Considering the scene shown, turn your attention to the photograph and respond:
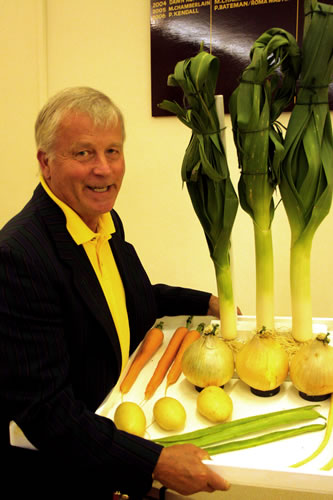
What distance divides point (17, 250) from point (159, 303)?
2.21ft

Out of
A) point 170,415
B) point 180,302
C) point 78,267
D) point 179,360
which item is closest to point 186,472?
point 170,415

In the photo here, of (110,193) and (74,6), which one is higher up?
(74,6)

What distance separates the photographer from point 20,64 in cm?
228

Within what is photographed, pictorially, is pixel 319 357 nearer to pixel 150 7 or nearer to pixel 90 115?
pixel 90 115

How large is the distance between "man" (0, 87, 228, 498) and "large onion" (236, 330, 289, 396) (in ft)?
0.78

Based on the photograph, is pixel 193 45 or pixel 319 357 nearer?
pixel 319 357

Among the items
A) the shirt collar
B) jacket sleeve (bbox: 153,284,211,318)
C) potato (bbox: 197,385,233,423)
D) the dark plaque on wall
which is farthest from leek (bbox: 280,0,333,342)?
the dark plaque on wall

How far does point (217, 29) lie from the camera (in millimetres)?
1961

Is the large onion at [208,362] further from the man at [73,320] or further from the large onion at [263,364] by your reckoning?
the man at [73,320]

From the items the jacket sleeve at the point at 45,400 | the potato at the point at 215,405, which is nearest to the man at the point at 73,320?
the jacket sleeve at the point at 45,400

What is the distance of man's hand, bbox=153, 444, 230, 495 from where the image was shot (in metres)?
0.84

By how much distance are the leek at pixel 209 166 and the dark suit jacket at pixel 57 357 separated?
12.8 inches

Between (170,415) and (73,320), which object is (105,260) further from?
(170,415)

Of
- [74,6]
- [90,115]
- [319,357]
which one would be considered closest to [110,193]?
[90,115]
